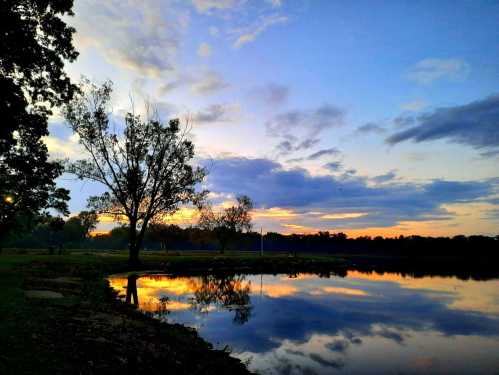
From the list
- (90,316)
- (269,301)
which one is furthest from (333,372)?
(269,301)

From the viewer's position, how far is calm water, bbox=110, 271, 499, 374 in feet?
52.5

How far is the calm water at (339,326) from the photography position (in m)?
16.0

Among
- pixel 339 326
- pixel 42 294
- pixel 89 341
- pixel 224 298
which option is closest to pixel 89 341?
pixel 89 341

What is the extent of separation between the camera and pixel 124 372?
10672 millimetres

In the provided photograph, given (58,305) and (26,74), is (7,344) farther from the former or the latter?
(26,74)

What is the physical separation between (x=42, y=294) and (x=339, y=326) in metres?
18.1

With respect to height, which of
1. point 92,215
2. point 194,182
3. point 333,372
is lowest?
point 333,372

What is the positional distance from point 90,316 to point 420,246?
199m

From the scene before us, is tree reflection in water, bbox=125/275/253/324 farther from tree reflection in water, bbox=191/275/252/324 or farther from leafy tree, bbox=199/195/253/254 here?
leafy tree, bbox=199/195/253/254

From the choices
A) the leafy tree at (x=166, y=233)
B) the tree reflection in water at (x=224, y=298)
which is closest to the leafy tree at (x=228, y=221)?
the leafy tree at (x=166, y=233)

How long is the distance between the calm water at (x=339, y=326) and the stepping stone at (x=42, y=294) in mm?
6019

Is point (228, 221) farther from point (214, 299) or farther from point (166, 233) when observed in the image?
point (214, 299)

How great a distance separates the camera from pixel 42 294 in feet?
73.2

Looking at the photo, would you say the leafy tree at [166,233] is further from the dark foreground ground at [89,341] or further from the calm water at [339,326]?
the dark foreground ground at [89,341]
